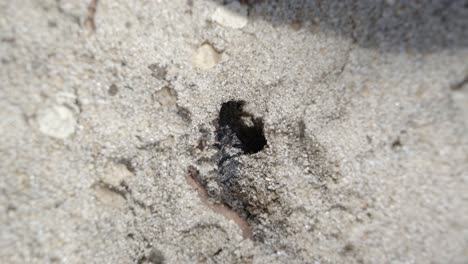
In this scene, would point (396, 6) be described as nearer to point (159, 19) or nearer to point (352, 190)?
point (352, 190)

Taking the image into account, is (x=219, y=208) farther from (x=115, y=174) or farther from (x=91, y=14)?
(x=91, y=14)

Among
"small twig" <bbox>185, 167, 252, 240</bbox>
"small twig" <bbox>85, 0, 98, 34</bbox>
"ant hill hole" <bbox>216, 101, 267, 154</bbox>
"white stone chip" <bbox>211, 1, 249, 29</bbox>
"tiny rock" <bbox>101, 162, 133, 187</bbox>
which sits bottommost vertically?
"tiny rock" <bbox>101, 162, 133, 187</bbox>

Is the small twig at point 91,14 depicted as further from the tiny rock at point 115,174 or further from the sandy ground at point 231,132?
the tiny rock at point 115,174

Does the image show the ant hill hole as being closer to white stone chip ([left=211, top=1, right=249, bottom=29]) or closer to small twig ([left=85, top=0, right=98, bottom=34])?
white stone chip ([left=211, top=1, right=249, bottom=29])

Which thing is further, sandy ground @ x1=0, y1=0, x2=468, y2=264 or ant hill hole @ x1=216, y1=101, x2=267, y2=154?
ant hill hole @ x1=216, y1=101, x2=267, y2=154

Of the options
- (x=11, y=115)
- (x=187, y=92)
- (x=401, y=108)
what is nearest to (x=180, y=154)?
(x=187, y=92)

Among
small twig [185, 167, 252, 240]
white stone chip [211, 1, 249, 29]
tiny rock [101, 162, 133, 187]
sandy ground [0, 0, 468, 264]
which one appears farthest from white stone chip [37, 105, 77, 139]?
white stone chip [211, 1, 249, 29]
